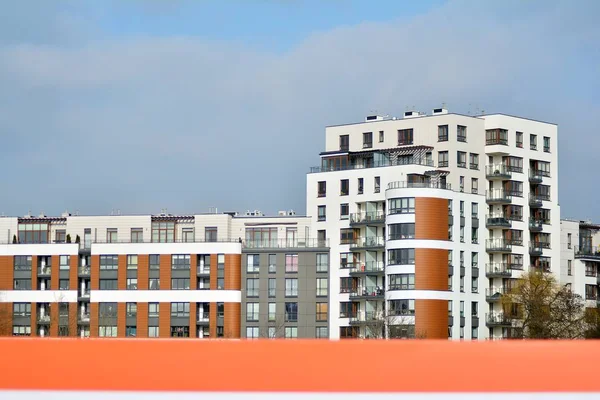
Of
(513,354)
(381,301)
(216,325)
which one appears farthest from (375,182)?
(513,354)

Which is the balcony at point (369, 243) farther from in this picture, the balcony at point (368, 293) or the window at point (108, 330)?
the window at point (108, 330)

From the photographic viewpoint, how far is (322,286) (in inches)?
3748

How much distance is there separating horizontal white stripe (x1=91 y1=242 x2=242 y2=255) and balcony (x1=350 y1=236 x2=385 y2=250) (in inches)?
413

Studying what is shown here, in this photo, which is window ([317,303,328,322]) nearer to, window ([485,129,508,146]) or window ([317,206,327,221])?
window ([317,206,327,221])

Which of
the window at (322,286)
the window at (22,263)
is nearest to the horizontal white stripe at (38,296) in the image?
the window at (22,263)

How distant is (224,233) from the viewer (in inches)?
3962

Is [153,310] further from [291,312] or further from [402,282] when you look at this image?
[402,282]

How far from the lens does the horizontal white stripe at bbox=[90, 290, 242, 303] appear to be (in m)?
95.1

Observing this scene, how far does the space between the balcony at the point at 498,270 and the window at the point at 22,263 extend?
41.6 meters

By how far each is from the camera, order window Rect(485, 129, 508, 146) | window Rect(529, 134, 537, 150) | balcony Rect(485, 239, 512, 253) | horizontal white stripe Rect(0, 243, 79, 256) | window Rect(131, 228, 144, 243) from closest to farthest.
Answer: balcony Rect(485, 239, 512, 253)
horizontal white stripe Rect(0, 243, 79, 256)
window Rect(485, 129, 508, 146)
window Rect(529, 134, 537, 150)
window Rect(131, 228, 144, 243)

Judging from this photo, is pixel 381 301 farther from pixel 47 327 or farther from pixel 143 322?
pixel 47 327

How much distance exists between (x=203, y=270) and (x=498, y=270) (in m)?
26.3

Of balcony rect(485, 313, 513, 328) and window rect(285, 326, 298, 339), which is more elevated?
Answer: balcony rect(485, 313, 513, 328)

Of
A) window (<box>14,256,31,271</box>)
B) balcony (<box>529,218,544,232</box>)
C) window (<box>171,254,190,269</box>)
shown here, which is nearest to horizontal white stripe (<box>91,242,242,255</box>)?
window (<box>171,254,190,269</box>)
